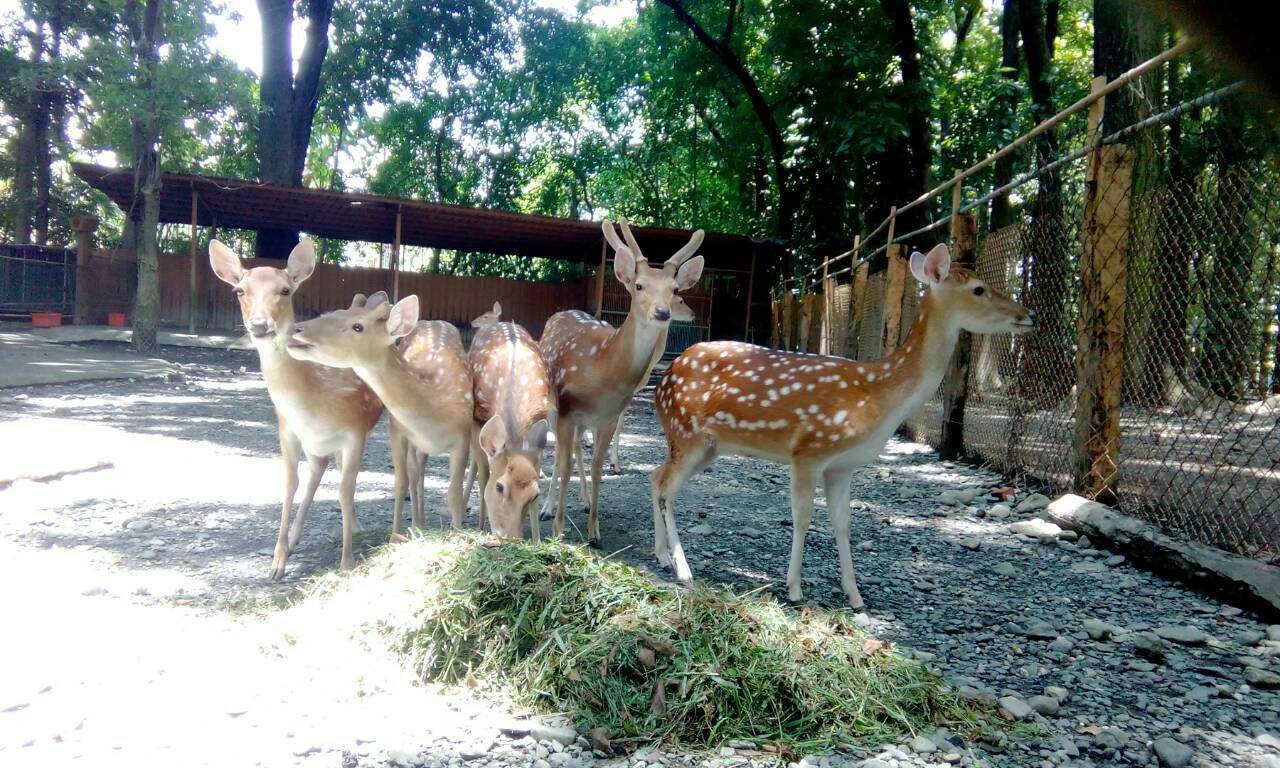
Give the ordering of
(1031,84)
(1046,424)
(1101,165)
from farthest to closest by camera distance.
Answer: (1031,84) < (1046,424) < (1101,165)

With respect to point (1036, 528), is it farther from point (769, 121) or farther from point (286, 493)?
point (769, 121)

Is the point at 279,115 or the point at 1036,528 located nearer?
the point at 1036,528

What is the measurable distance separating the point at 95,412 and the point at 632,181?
2714cm

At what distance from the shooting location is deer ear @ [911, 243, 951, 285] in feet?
15.2

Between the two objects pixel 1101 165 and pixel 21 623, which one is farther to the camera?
pixel 1101 165

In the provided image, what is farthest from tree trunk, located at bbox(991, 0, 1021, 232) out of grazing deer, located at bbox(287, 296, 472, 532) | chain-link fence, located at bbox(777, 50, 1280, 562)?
grazing deer, located at bbox(287, 296, 472, 532)

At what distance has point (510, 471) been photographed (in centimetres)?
406

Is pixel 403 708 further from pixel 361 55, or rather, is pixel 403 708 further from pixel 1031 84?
pixel 361 55

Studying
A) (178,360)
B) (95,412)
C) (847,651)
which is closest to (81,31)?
(178,360)

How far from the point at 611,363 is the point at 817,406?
1.56m

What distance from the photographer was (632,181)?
34250 mm

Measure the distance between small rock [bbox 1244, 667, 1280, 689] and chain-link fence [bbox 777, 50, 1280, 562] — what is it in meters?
1.27

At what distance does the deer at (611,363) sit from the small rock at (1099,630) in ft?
8.71

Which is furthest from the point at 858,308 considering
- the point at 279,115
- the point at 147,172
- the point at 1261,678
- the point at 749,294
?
the point at 279,115
